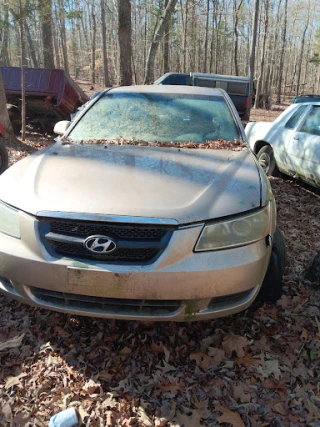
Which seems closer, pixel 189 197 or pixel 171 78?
pixel 189 197

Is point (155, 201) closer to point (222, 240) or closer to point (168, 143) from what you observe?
point (222, 240)

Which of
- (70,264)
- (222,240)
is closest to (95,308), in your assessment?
(70,264)

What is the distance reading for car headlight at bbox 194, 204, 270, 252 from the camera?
2.05m

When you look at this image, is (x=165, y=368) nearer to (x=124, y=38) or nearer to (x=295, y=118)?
(x=295, y=118)

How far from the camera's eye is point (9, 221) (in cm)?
221

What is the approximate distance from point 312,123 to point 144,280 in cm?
480

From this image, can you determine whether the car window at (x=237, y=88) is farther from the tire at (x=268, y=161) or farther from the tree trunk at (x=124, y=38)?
the tire at (x=268, y=161)

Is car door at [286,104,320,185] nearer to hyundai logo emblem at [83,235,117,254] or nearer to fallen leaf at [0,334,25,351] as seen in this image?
hyundai logo emblem at [83,235,117,254]

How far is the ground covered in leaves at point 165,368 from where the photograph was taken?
80.2 inches

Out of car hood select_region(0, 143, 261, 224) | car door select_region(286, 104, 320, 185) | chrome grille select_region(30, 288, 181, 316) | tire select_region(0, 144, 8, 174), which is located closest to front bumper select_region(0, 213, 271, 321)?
chrome grille select_region(30, 288, 181, 316)

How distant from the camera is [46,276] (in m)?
2.06

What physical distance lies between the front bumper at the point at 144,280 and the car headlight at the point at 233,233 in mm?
34

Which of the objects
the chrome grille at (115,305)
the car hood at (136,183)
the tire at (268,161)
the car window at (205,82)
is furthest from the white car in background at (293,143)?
the car window at (205,82)

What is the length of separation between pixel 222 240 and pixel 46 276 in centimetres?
98
